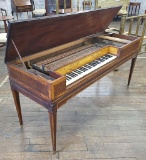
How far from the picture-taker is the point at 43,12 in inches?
253

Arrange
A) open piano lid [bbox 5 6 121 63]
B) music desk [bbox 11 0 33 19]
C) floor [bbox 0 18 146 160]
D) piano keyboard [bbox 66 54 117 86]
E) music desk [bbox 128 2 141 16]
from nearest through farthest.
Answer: open piano lid [bbox 5 6 121 63], piano keyboard [bbox 66 54 117 86], floor [bbox 0 18 146 160], music desk [bbox 11 0 33 19], music desk [bbox 128 2 141 16]

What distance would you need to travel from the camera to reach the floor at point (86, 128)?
177cm

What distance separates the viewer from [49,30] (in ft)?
5.15

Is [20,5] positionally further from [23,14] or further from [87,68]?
[87,68]

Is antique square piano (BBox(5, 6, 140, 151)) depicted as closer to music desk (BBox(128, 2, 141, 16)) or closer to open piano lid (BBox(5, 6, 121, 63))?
open piano lid (BBox(5, 6, 121, 63))

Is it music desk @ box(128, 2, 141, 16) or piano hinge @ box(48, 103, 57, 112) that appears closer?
piano hinge @ box(48, 103, 57, 112)

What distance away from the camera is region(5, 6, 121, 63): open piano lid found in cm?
134

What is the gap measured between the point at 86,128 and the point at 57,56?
33.5 inches

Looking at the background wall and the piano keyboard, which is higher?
the background wall

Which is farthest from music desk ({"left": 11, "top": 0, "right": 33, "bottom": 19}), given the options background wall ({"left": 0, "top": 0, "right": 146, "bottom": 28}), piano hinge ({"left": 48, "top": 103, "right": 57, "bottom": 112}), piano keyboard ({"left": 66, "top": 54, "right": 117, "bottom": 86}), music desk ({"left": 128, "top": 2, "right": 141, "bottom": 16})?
piano hinge ({"left": 48, "top": 103, "right": 57, "bottom": 112})

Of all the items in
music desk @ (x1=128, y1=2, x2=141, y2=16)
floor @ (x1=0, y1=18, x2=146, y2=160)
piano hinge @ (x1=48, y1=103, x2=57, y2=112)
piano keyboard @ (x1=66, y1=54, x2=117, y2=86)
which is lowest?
floor @ (x1=0, y1=18, x2=146, y2=160)

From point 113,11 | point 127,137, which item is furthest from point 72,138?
point 113,11

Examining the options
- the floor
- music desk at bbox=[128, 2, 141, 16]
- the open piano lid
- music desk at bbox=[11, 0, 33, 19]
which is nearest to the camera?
the open piano lid

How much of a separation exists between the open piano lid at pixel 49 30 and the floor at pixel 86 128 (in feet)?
2.86
